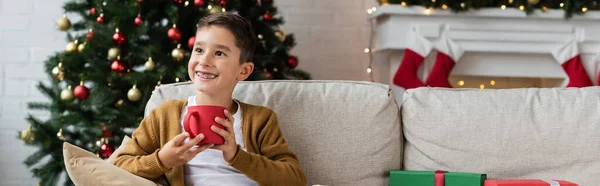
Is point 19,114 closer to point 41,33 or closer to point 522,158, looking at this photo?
point 41,33

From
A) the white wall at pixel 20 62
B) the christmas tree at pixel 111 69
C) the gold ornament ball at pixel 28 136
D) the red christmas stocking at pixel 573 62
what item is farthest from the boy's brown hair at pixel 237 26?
the red christmas stocking at pixel 573 62

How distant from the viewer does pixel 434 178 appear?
211cm

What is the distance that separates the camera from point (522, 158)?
7.34ft

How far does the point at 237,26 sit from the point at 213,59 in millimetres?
106

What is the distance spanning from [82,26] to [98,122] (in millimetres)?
405

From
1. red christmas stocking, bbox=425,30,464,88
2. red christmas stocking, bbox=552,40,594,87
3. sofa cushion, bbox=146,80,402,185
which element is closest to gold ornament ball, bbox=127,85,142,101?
sofa cushion, bbox=146,80,402,185

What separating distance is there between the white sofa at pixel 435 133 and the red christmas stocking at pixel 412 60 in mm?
1438

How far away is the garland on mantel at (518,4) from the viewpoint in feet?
12.1

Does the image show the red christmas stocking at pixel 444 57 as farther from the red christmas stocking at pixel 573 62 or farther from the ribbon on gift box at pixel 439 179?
the ribbon on gift box at pixel 439 179

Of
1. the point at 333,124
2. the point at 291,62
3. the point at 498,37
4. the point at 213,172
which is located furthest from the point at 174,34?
the point at 498,37

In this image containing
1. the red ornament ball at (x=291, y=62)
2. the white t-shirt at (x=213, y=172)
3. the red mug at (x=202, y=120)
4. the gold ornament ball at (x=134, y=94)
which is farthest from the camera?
the red ornament ball at (x=291, y=62)

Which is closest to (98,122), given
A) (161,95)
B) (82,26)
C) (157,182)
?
(82,26)

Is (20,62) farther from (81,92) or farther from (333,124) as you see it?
(333,124)

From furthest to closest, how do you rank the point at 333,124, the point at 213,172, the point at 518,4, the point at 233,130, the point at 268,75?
the point at 518,4 → the point at 268,75 → the point at 333,124 → the point at 213,172 → the point at 233,130
